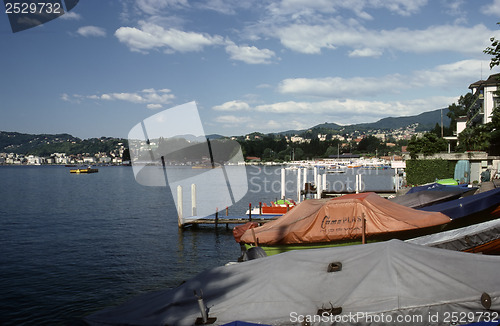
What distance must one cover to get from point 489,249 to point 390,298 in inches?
232

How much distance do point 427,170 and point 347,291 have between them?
40.3 m

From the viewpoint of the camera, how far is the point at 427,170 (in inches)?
1720

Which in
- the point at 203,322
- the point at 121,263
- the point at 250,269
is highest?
the point at 250,269

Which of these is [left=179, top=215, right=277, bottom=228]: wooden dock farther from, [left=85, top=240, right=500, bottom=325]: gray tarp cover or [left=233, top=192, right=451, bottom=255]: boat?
[left=85, top=240, right=500, bottom=325]: gray tarp cover

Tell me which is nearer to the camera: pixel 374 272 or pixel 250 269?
pixel 374 272

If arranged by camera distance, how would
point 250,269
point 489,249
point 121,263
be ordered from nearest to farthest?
point 250,269 < point 489,249 < point 121,263

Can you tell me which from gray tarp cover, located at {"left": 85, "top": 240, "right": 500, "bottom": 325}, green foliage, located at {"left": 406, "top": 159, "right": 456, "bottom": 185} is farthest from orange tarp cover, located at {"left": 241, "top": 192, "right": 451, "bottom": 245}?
green foliage, located at {"left": 406, "top": 159, "right": 456, "bottom": 185}

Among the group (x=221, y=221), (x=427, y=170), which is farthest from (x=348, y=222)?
(x=427, y=170)

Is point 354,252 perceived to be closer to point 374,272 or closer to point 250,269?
point 374,272

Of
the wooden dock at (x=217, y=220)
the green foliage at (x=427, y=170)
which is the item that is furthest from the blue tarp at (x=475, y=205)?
the green foliage at (x=427, y=170)

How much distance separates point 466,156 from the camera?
43875mm

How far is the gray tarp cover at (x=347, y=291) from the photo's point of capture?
6.75m

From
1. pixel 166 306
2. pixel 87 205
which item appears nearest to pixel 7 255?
pixel 166 306

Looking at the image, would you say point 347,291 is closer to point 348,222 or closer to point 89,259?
point 348,222
